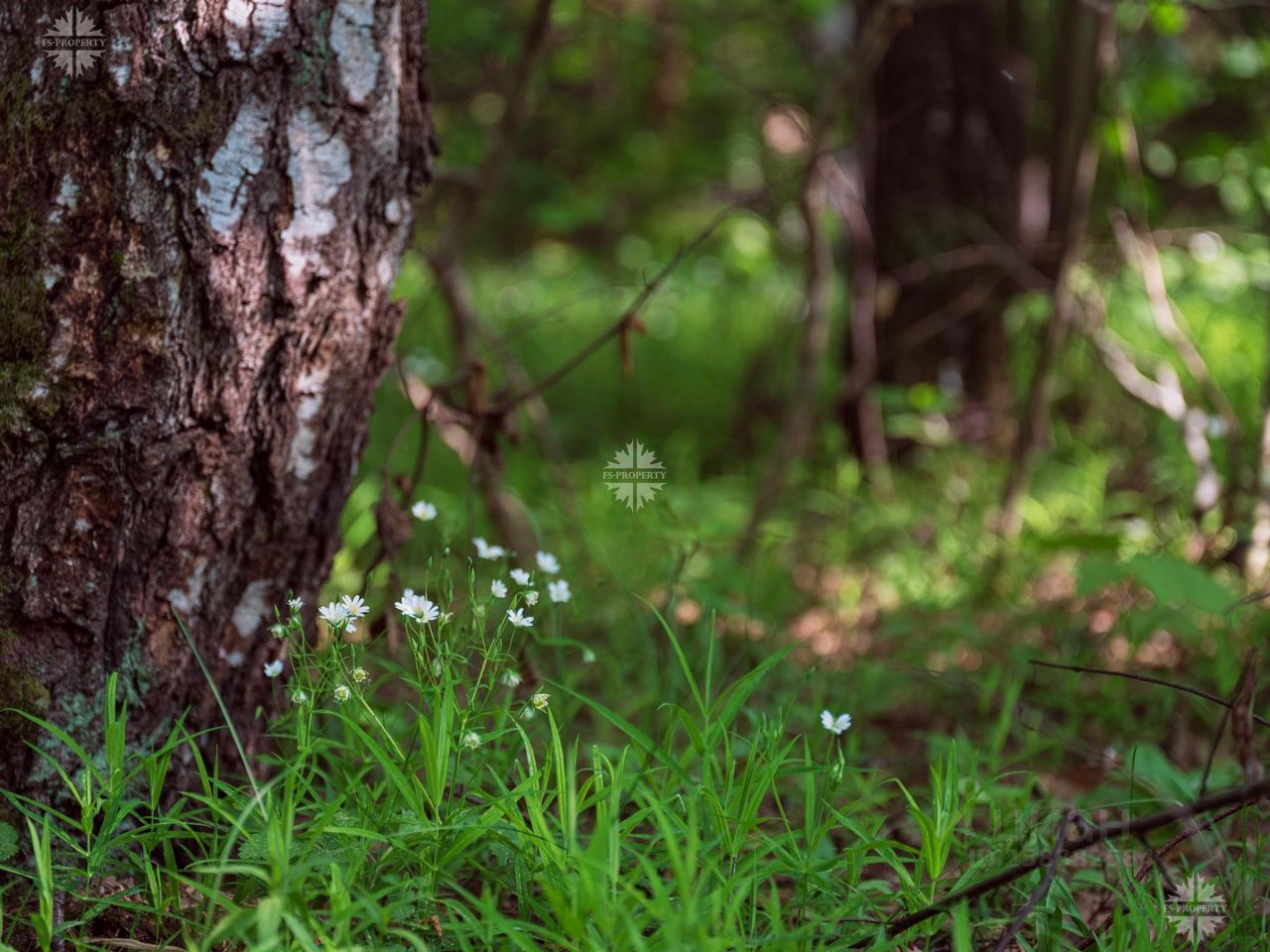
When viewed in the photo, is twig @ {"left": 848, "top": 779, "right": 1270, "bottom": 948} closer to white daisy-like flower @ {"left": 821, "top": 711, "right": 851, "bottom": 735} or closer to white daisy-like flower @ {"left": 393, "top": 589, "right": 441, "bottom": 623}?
white daisy-like flower @ {"left": 821, "top": 711, "right": 851, "bottom": 735}

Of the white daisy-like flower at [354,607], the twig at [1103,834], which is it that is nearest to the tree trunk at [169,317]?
the white daisy-like flower at [354,607]

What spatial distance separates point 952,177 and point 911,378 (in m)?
0.75

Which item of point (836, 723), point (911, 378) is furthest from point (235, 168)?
point (911, 378)

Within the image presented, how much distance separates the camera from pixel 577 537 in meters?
3.14

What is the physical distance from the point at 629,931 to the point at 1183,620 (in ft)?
6.12

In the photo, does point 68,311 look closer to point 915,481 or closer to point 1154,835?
point 1154,835

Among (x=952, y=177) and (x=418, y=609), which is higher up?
(x=952, y=177)
